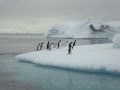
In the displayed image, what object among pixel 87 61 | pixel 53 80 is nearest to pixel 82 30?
pixel 87 61

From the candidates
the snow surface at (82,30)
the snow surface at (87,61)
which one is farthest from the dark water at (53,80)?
the snow surface at (82,30)

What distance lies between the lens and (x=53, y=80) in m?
7.66

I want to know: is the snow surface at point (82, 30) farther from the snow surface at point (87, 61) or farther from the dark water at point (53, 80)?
the dark water at point (53, 80)

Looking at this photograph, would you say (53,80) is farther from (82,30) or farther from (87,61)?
(82,30)

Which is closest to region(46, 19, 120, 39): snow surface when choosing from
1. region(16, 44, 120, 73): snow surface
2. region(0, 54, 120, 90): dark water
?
region(16, 44, 120, 73): snow surface

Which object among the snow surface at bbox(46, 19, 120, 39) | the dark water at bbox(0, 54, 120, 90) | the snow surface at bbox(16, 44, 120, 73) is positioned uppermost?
the snow surface at bbox(46, 19, 120, 39)

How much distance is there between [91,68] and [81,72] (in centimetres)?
48

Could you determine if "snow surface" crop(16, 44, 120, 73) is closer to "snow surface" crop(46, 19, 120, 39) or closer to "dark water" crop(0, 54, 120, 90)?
"dark water" crop(0, 54, 120, 90)

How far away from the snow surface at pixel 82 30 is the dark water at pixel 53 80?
24905mm

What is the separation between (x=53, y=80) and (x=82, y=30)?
29210 millimetres

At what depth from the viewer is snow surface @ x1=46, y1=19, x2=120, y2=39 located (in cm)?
3459

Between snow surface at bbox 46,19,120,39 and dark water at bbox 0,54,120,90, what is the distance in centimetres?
2490

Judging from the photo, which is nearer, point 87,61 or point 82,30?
point 87,61

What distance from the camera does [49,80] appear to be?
7656 millimetres
